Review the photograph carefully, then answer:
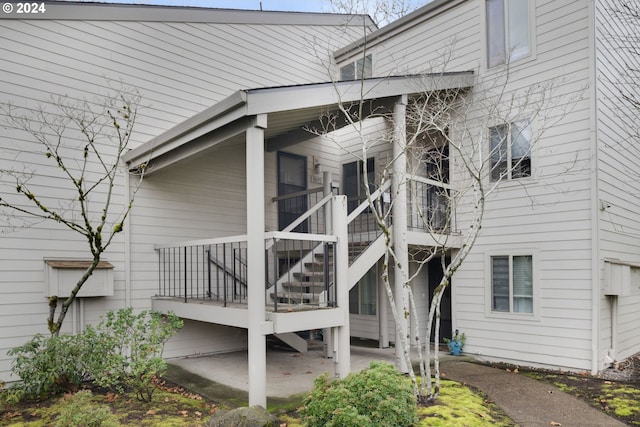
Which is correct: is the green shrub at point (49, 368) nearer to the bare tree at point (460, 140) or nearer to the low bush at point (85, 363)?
the low bush at point (85, 363)

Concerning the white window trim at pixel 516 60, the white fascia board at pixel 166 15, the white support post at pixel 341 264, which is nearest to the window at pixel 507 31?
the white window trim at pixel 516 60

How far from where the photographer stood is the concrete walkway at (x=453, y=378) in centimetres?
540

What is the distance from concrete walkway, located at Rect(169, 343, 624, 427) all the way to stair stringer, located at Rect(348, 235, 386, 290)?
5.61 ft

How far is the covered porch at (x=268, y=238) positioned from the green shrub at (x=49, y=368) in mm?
1613

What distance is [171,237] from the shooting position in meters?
8.44

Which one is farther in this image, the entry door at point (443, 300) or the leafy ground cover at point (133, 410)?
the entry door at point (443, 300)

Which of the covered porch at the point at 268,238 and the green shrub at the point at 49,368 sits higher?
the covered porch at the point at 268,238

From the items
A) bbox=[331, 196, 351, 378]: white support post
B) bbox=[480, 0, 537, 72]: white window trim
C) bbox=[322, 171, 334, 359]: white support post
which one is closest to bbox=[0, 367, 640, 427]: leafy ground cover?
bbox=[331, 196, 351, 378]: white support post

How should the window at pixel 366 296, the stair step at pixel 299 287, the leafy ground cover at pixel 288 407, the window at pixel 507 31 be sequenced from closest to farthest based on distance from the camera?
the leafy ground cover at pixel 288 407 → the stair step at pixel 299 287 → the window at pixel 507 31 → the window at pixel 366 296

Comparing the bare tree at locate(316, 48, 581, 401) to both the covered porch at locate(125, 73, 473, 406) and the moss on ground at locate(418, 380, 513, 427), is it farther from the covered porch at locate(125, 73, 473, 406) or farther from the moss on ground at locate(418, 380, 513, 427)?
the moss on ground at locate(418, 380, 513, 427)

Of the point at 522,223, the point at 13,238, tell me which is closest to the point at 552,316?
the point at 522,223

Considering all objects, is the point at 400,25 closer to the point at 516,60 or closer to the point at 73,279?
the point at 516,60

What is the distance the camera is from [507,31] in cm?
831

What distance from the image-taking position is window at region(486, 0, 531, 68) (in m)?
8.11
